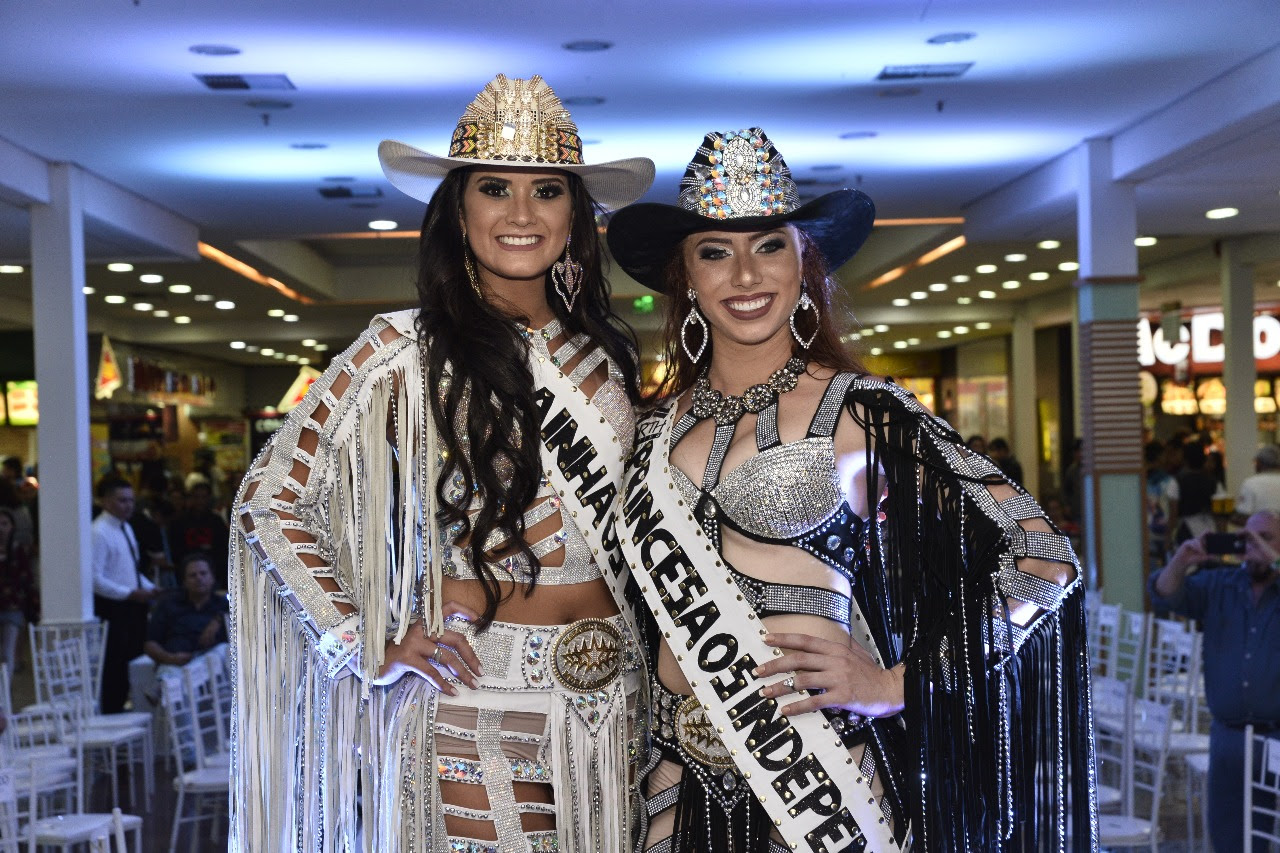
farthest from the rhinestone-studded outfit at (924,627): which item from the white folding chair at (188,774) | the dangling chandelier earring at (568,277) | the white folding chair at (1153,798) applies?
the white folding chair at (188,774)

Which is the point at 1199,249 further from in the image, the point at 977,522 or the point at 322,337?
the point at 977,522

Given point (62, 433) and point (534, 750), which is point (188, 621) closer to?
point (62, 433)

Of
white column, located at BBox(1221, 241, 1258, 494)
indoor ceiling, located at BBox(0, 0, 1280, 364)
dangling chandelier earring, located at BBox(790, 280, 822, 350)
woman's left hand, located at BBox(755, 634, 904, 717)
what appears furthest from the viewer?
white column, located at BBox(1221, 241, 1258, 494)

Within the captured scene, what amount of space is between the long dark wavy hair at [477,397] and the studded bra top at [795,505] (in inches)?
11.6

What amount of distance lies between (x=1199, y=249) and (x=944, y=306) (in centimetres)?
489

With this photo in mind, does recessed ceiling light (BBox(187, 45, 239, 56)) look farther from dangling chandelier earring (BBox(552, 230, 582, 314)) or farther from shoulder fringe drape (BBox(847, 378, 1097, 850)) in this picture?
shoulder fringe drape (BBox(847, 378, 1097, 850))

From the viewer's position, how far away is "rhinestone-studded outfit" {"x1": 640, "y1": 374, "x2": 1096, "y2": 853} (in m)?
1.85

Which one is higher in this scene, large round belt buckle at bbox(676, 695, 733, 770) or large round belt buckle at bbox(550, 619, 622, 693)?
large round belt buckle at bbox(550, 619, 622, 693)

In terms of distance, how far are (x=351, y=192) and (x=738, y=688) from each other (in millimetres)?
7096

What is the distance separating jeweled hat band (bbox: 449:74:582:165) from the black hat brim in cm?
15

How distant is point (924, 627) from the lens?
6.29 ft

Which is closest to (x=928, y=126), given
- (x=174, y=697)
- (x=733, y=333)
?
(x=174, y=697)

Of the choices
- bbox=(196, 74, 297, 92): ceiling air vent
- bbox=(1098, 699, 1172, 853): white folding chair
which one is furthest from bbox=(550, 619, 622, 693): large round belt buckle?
bbox=(196, 74, 297, 92): ceiling air vent

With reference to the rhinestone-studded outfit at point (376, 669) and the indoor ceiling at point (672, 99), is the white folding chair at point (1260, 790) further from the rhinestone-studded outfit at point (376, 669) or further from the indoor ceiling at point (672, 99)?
the rhinestone-studded outfit at point (376, 669)
